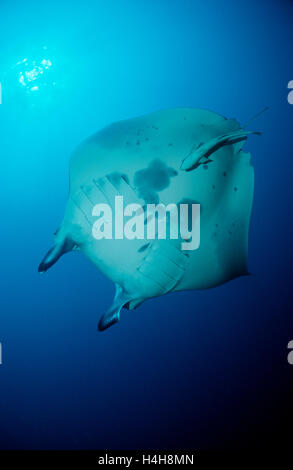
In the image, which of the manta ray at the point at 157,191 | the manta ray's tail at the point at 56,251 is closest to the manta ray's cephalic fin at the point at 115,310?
the manta ray at the point at 157,191

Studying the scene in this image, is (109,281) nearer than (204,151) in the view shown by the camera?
No

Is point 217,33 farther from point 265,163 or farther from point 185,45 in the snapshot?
point 265,163

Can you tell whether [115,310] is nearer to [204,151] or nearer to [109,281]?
[109,281]

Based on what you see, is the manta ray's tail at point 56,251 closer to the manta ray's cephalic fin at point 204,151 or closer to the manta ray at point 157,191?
the manta ray at point 157,191

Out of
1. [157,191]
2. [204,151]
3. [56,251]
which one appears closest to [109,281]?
[56,251]

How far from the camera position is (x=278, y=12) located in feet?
6.04

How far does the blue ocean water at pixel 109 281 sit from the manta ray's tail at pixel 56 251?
1.5 inches

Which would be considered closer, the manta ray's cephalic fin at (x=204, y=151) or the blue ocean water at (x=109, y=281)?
the manta ray's cephalic fin at (x=204, y=151)

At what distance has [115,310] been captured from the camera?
174 centimetres

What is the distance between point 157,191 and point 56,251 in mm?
556

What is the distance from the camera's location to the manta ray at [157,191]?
169 centimetres

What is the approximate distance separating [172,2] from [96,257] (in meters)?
1.29

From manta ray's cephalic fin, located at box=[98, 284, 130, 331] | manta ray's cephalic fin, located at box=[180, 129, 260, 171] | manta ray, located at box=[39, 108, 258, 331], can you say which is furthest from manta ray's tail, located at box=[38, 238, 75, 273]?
manta ray's cephalic fin, located at box=[180, 129, 260, 171]
